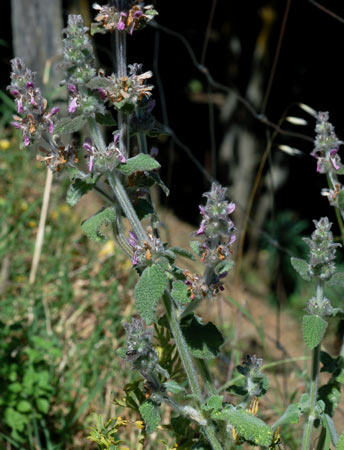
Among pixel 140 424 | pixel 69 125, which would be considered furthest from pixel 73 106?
pixel 140 424

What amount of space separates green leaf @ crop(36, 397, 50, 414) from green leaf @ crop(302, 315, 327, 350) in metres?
1.10

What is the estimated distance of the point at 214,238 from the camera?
3.92 ft

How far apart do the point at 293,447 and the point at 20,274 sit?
1.48m

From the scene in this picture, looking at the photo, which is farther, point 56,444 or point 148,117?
point 56,444

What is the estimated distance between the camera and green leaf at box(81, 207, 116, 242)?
1.23 m

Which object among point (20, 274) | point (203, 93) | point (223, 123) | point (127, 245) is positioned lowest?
point (127, 245)

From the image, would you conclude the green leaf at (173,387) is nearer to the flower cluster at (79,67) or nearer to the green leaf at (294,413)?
the green leaf at (294,413)

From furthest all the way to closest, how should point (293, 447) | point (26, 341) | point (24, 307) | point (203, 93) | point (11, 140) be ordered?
point (203, 93)
point (11, 140)
point (24, 307)
point (26, 341)
point (293, 447)

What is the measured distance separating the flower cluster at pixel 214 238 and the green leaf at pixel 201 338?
0.38 ft

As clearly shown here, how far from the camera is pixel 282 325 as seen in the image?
10.9 ft

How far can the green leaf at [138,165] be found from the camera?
120 centimetres

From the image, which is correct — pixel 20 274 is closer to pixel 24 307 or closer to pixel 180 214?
pixel 24 307

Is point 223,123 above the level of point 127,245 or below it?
above

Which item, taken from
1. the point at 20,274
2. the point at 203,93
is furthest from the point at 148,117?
the point at 203,93
